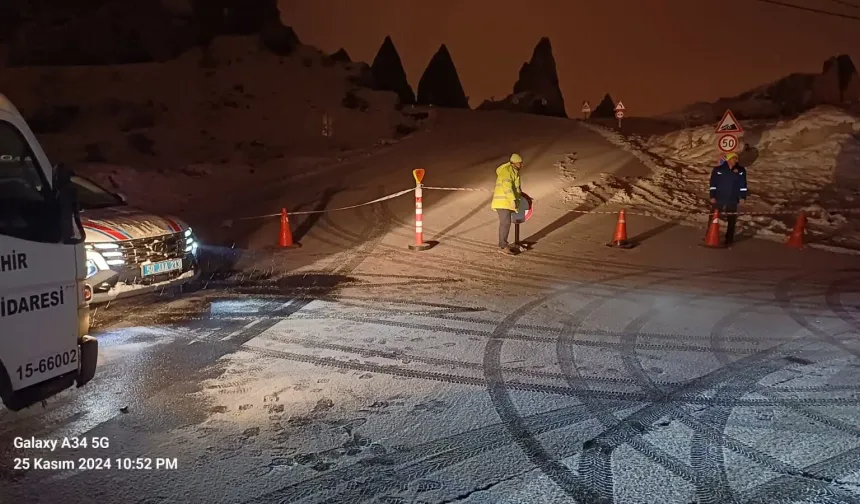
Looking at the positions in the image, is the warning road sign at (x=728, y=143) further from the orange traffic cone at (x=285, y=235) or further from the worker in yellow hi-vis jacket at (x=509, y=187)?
the orange traffic cone at (x=285, y=235)

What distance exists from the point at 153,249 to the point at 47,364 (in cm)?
389

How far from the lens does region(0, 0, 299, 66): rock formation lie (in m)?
48.6

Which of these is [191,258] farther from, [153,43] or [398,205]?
[153,43]

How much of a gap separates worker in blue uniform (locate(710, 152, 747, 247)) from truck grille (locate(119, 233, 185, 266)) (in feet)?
32.7

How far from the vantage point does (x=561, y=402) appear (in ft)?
16.3

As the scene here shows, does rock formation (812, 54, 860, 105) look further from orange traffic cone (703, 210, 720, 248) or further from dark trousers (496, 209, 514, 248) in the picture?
dark trousers (496, 209, 514, 248)

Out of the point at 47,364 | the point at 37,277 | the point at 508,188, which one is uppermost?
the point at 508,188

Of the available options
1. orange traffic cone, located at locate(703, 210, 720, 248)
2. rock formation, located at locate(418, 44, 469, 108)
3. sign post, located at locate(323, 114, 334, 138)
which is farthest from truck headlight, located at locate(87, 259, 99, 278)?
rock formation, located at locate(418, 44, 469, 108)

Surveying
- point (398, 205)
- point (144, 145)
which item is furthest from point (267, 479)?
point (144, 145)

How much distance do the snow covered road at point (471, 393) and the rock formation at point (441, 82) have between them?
66.6 metres

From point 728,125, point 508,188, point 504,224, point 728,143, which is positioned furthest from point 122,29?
point 728,143

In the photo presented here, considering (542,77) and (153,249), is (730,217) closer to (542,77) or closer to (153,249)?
(153,249)

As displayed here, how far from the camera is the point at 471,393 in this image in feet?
16.9

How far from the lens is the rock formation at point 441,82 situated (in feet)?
244
